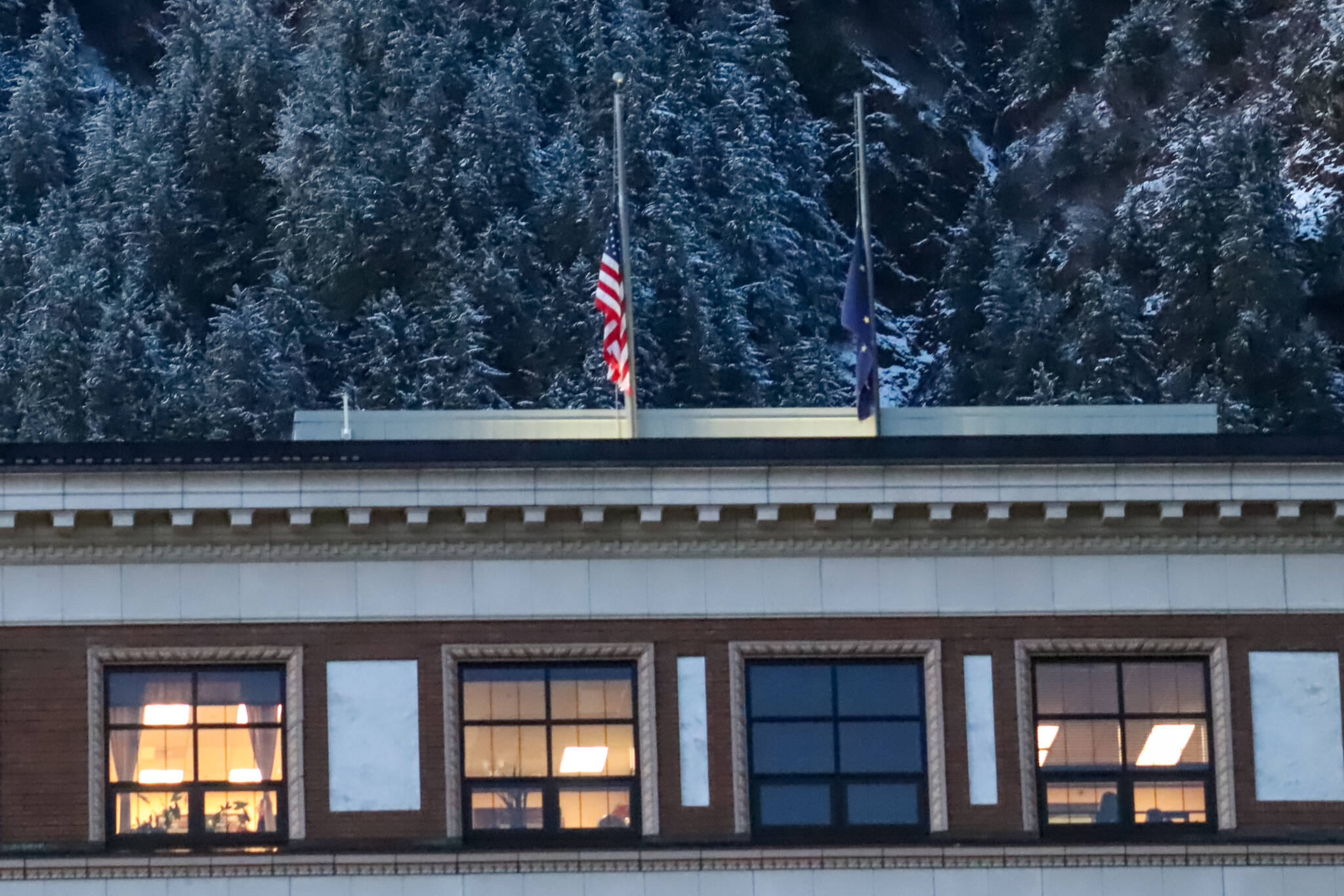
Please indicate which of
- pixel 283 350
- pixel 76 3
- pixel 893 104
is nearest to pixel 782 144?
pixel 893 104

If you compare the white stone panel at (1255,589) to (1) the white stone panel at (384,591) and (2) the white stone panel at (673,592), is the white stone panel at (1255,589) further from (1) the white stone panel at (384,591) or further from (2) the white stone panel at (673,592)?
(1) the white stone panel at (384,591)

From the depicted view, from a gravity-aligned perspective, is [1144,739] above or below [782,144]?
below

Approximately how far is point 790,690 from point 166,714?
6581mm

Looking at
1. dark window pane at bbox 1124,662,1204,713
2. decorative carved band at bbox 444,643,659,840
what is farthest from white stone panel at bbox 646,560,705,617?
dark window pane at bbox 1124,662,1204,713

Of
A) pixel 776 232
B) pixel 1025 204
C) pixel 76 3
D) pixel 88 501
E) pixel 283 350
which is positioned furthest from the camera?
pixel 76 3

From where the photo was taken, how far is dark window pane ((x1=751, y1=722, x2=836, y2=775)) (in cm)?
2231

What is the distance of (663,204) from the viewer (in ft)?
340

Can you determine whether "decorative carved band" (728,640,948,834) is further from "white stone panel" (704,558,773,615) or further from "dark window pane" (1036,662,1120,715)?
"dark window pane" (1036,662,1120,715)

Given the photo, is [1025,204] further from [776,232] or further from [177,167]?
[177,167]

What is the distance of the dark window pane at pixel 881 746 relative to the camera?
73.3 ft

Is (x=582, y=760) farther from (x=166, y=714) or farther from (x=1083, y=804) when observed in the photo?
(x=1083, y=804)

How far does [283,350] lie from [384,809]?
78.6 meters

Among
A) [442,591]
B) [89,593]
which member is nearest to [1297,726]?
[442,591]

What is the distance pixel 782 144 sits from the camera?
117312mm
